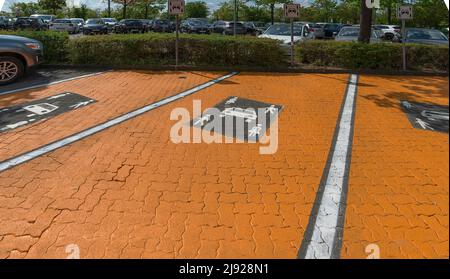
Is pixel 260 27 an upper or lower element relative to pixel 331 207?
upper

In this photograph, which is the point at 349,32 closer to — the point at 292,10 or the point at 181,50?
the point at 292,10

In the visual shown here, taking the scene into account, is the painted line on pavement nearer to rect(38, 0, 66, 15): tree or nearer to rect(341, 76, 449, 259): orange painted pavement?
rect(341, 76, 449, 259): orange painted pavement

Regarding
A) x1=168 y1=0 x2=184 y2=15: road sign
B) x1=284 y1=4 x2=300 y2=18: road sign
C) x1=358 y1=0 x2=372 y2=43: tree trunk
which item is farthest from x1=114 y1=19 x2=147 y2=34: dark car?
x1=284 y1=4 x2=300 y2=18: road sign

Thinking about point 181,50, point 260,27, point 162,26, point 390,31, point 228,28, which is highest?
point 260,27

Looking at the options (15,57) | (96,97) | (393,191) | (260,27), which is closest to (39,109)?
(96,97)

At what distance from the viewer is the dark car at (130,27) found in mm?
29734

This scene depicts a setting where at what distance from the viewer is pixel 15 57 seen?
343 inches

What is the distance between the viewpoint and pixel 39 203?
3.66m

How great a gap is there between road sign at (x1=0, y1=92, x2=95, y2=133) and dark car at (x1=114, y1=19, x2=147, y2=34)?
23.8 meters

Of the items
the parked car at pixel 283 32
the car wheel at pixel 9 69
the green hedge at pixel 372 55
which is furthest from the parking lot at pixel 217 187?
the parked car at pixel 283 32

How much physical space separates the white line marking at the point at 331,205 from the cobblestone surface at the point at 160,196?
0.13 metres

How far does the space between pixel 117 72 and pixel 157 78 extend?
147 centimetres

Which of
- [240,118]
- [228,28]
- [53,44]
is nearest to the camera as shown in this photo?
[240,118]

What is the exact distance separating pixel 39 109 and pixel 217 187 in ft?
14.4
